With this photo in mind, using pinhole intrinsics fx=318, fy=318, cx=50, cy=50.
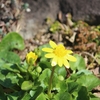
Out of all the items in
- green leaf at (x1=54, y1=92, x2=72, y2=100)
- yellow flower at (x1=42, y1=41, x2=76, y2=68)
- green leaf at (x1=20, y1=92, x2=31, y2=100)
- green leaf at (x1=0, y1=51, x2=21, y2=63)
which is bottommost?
green leaf at (x1=20, y1=92, x2=31, y2=100)

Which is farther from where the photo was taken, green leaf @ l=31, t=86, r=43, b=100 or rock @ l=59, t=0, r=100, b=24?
rock @ l=59, t=0, r=100, b=24

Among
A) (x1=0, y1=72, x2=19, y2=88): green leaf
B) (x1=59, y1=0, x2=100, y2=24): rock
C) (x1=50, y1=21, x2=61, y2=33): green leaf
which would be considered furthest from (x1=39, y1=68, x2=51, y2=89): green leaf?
(x1=59, y1=0, x2=100, y2=24): rock

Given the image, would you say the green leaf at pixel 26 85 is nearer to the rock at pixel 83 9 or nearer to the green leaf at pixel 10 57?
the green leaf at pixel 10 57

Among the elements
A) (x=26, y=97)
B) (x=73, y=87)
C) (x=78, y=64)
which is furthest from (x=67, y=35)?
(x=26, y=97)

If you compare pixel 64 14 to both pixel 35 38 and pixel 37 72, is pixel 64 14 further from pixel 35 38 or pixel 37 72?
pixel 37 72

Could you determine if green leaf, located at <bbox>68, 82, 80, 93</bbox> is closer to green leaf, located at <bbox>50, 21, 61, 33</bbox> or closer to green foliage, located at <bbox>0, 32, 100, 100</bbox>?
green foliage, located at <bbox>0, 32, 100, 100</bbox>

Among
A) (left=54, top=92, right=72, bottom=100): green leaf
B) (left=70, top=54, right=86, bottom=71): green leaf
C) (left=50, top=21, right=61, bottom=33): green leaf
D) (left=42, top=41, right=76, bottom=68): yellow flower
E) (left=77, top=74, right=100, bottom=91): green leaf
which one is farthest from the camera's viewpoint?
(left=50, top=21, right=61, bottom=33): green leaf
